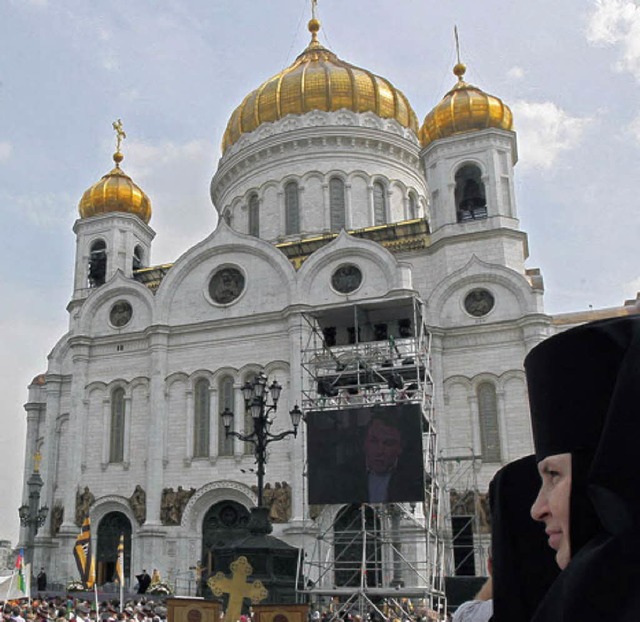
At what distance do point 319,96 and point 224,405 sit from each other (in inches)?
547

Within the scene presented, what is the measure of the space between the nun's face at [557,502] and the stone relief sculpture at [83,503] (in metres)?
28.5

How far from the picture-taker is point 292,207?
111ft

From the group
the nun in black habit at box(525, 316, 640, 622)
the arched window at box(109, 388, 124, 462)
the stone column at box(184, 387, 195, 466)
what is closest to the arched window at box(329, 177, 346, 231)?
the stone column at box(184, 387, 195, 466)

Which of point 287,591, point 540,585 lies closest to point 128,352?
point 287,591

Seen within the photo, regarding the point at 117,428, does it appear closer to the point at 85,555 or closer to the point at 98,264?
the point at 98,264

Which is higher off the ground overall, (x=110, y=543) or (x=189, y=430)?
(x=189, y=430)

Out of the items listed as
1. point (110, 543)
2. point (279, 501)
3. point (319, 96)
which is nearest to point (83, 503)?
point (110, 543)

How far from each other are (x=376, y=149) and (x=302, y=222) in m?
4.60

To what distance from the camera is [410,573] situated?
23531mm

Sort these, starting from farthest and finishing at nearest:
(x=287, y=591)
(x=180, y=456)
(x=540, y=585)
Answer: (x=180, y=456)
(x=287, y=591)
(x=540, y=585)

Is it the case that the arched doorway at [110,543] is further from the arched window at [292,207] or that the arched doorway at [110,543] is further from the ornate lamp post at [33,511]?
the arched window at [292,207]

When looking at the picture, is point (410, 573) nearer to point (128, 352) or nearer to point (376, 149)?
point (128, 352)

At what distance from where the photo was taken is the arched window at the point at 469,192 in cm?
2886

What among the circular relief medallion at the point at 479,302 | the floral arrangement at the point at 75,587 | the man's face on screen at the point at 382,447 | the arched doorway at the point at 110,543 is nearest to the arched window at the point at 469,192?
the circular relief medallion at the point at 479,302
